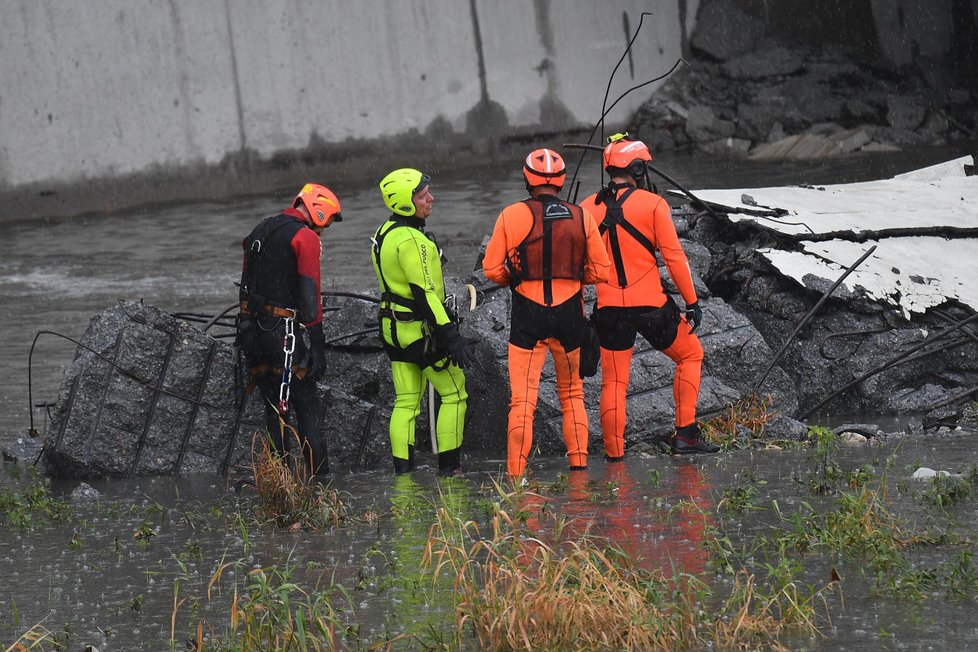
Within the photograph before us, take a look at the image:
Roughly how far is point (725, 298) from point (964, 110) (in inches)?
575

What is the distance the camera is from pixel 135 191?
19625 mm

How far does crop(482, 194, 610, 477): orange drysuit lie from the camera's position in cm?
747

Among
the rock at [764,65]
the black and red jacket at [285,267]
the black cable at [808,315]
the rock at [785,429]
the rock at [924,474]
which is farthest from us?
the rock at [764,65]

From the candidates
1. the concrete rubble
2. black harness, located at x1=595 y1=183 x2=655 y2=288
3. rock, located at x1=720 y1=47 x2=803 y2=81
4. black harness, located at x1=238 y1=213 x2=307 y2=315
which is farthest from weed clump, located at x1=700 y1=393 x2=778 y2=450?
rock, located at x1=720 y1=47 x2=803 y2=81

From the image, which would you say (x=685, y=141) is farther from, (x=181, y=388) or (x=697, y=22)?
(x=181, y=388)

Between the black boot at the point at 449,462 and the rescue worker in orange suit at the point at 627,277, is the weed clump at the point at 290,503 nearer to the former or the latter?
the black boot at the point at 449,462

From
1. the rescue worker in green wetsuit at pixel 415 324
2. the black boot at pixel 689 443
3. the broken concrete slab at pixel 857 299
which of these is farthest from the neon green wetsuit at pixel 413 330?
the broken concrete slab at pixel 857 299

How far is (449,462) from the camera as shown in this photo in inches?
311

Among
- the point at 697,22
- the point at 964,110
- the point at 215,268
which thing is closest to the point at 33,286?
the point at 215,268

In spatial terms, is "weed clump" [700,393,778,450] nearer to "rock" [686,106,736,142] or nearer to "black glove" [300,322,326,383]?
"black glove" [300,322,326,383]

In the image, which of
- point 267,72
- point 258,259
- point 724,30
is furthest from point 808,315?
point 724,30

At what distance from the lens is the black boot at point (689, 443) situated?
27.1ft

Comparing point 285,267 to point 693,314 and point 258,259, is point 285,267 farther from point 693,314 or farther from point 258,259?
point 693,314

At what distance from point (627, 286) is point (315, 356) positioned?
183cm
